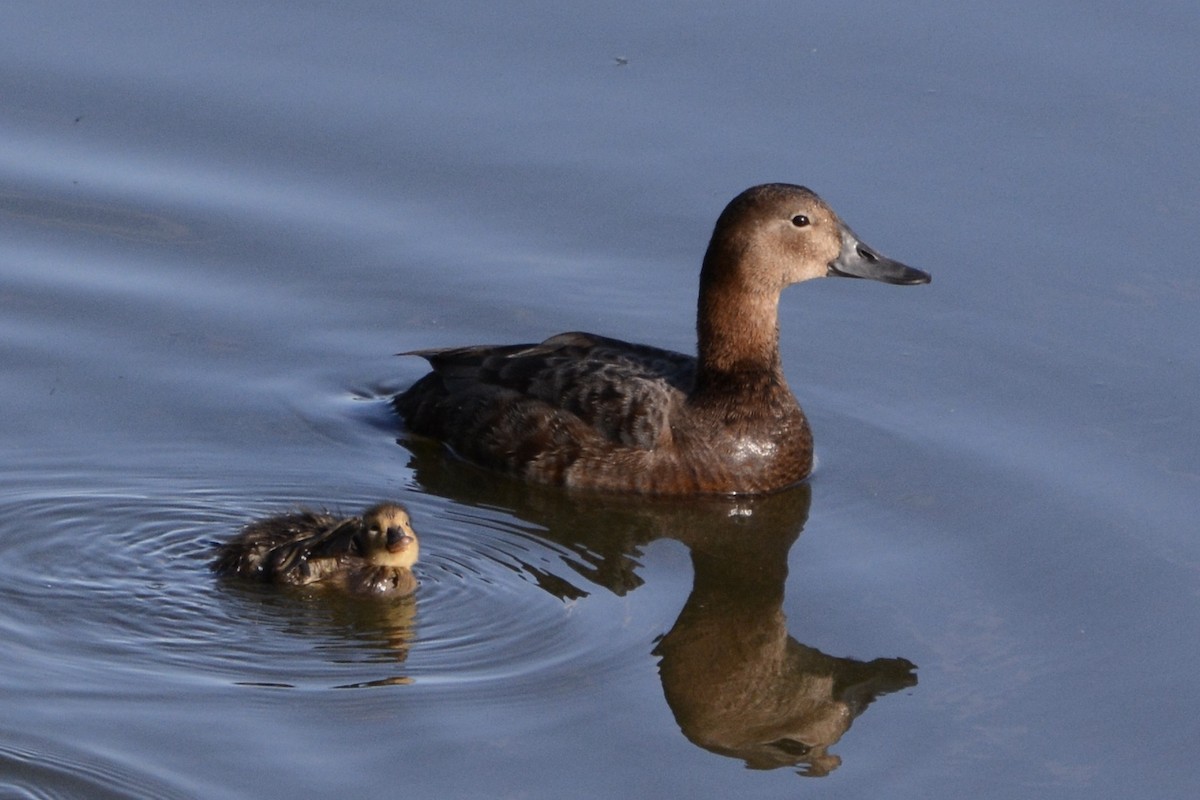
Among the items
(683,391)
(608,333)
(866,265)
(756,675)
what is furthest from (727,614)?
(608,333)

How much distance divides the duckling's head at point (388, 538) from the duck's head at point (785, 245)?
2.52 meters

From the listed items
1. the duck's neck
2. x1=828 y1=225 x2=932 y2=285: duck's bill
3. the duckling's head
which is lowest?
the duckling's head

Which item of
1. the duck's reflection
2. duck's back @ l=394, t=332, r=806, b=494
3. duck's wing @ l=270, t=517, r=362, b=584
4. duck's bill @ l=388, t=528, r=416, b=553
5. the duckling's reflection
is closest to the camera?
the duck's reflection

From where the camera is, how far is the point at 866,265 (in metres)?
10.0

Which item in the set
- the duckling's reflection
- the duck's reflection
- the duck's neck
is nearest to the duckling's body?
the duck's neck

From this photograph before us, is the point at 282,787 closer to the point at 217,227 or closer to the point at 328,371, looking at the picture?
the point at 328,371

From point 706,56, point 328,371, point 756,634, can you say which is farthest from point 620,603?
point 706,56

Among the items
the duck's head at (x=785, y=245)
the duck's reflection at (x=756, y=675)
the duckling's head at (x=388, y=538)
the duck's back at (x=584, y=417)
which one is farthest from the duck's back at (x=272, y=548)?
the duck's head at (x=785, y=245)

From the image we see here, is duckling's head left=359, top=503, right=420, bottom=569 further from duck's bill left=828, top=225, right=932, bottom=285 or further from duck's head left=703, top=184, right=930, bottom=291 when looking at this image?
duck's bill left=828, top=225, right=932, bottom=285

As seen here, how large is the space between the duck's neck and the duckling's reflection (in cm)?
61

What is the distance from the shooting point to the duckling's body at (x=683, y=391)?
31.4 feet

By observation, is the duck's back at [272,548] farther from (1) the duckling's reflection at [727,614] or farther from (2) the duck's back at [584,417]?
(2) the duck's back at [584,417]

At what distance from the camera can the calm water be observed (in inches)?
283

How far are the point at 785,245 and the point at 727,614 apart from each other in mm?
2205
